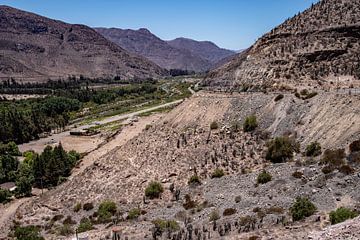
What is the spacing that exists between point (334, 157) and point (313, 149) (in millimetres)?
2861

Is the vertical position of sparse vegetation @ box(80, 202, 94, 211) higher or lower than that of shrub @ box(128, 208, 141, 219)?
lower

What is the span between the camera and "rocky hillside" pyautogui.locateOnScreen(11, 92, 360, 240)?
25.3 meters

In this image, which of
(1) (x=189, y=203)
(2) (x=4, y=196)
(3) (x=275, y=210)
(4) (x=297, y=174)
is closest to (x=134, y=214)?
(1) (x=189, y=203)

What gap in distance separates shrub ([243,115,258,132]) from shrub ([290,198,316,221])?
1575 cm

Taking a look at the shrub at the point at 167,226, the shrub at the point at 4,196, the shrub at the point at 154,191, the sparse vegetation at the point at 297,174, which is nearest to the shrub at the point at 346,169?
the sparse vegetation at the point at 297,174

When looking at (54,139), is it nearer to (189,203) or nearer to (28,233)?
(28,233)

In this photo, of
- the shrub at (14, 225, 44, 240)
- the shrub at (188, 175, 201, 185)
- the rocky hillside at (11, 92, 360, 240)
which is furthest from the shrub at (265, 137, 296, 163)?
the shrub at (14, 225, 44, 240)

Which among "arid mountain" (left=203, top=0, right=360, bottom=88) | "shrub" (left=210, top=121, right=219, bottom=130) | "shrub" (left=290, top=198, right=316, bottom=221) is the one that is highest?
"arid mountain" (left=203, top=0, right=360, bottom=88)

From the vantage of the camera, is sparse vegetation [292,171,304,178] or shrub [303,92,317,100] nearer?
sparse vegetation [292,171,304,178]

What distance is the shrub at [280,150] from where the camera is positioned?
107 ft

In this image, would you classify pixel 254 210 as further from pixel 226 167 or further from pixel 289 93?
pixel 289 93

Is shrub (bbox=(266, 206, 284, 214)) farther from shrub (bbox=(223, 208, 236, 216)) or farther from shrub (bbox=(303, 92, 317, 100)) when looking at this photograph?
shrub (bbox=(303, 92, 317, 100))

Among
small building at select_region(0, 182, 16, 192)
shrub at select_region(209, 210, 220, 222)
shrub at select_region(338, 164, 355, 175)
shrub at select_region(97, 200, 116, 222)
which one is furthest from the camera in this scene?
small building at select_region(0, 182, 16, 192)

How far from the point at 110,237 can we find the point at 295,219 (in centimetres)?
1228
